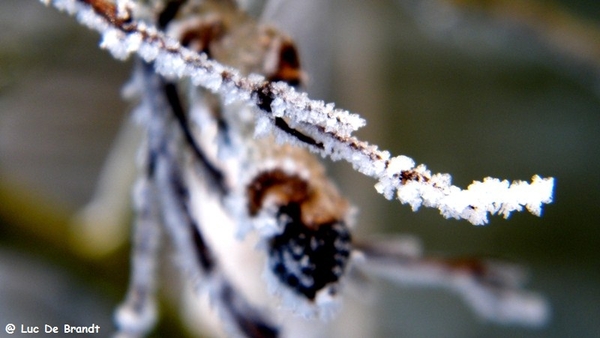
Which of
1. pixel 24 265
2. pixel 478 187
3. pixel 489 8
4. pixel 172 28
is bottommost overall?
pixel 478 187

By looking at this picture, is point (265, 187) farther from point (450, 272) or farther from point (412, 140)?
point (412, 140)

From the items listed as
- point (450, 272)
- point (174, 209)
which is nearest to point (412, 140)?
point (450, 272)

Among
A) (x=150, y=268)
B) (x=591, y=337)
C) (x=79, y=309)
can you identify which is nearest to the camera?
(x=150, y=268)

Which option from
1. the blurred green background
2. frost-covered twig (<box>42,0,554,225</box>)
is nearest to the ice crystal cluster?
frost-covered twig (<box>42,0,554,225</box>)

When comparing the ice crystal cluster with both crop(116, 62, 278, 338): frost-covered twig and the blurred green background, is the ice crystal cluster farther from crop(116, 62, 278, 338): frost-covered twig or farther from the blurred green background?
the blurred green background

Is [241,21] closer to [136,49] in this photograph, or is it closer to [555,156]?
[136,49]

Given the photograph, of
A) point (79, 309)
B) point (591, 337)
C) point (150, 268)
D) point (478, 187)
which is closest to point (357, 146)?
point (478, 187)
